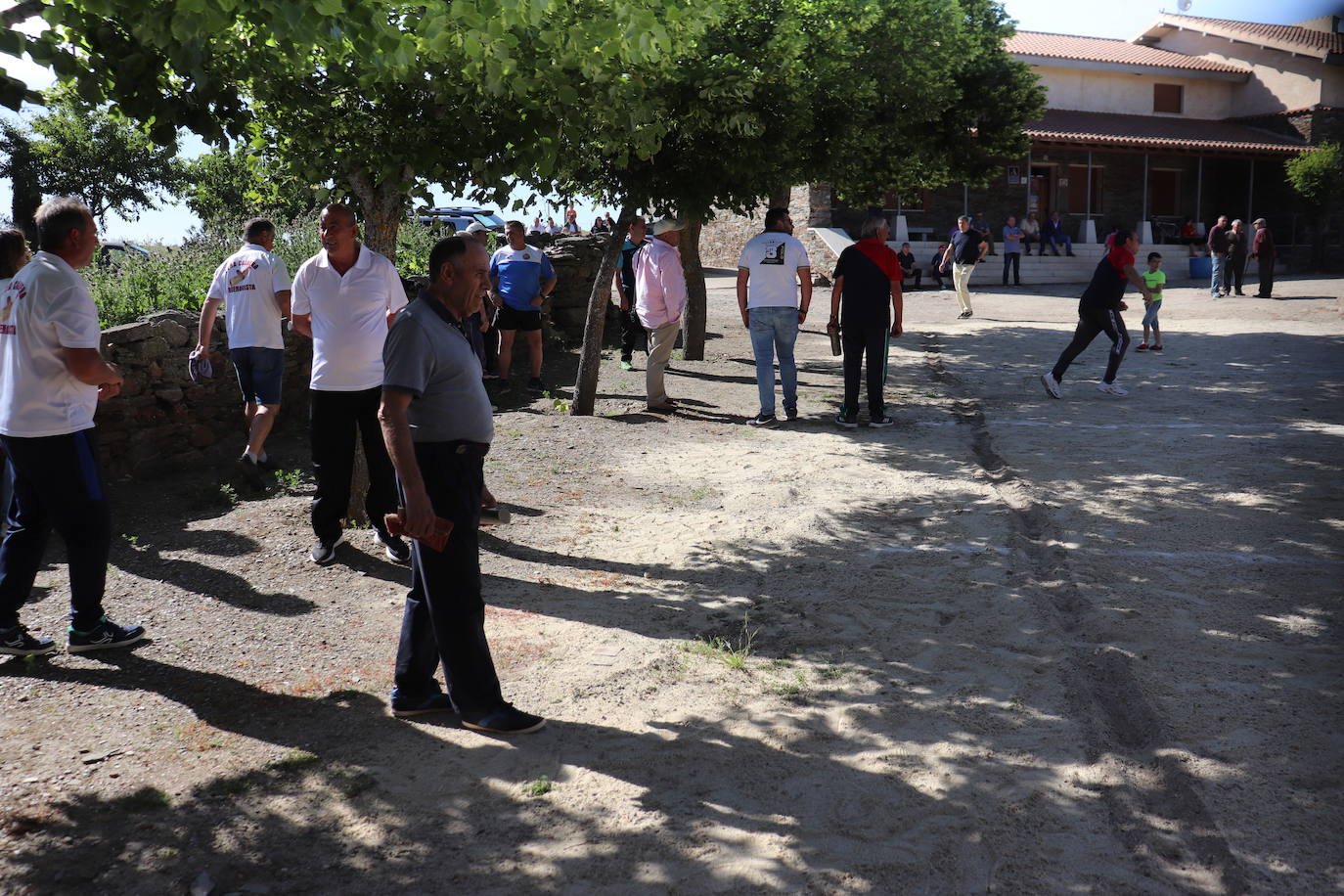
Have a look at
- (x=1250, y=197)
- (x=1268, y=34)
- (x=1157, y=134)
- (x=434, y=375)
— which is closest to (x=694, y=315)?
→ (x=434, y=375)

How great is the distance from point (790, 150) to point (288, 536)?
242 inches

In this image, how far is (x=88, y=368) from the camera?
4457 millimetres

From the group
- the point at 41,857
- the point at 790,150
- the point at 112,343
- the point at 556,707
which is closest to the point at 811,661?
the point at 556,707

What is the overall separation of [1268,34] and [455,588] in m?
36.6

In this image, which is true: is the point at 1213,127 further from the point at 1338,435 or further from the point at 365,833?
the point at 365,833

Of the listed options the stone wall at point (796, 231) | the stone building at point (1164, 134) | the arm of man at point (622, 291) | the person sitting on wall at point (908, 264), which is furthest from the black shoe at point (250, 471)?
the stone building at point (1164, 134)

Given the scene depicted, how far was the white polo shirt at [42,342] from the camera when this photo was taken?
4445mm

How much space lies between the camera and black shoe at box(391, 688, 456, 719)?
13.9 ft

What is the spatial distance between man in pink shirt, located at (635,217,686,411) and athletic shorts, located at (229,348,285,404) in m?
3.67

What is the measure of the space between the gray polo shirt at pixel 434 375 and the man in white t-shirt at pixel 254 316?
4.26 metres

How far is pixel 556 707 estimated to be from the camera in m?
4.34

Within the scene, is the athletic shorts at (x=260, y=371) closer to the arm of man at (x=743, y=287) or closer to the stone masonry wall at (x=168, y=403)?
the stone masonry wall at (x=168, y=403)

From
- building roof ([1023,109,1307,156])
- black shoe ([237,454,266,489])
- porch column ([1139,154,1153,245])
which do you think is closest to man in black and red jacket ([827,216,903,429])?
black shoe ([237,454,266,489])

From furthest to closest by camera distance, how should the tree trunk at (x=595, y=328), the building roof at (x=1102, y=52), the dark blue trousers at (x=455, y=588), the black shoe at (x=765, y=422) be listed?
1. the building roof at (x=1102, y=52)
2. the tree trunk at (x=595, y=328)
3. the black shoe at (x=765, y=422)
4. the dark blue trousers at (x=455, y=588)
